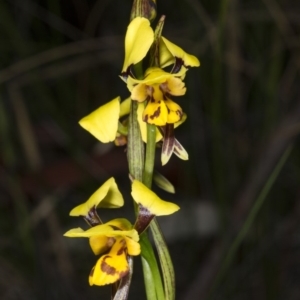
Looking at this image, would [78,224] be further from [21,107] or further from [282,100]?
[282,100]

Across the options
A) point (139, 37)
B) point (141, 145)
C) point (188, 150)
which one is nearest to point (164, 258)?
point (141, 145)

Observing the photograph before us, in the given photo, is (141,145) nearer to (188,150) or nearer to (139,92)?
(139,92)

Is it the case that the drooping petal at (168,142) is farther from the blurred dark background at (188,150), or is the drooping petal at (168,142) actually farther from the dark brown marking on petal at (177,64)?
the blurred dark background at (188,150)

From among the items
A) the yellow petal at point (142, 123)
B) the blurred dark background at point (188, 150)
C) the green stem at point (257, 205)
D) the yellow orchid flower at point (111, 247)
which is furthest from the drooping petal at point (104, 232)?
the blurred dark background at point (188, 150)

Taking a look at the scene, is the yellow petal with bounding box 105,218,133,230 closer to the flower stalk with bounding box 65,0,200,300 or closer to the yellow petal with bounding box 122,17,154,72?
the flower stalk with bounding box 65,0,200,300

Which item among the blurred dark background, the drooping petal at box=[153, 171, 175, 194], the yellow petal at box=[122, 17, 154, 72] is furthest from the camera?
the blurred dark background

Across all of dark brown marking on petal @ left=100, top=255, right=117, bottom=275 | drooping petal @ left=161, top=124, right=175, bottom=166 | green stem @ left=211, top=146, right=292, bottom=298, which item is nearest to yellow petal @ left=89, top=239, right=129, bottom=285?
dark brown marking on petal @ left=100, top=255, right=117, bottom=275

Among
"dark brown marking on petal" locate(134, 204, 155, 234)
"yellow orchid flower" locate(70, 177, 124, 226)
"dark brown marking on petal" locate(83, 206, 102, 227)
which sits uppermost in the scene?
"yellow orchid flower" locate(70, 177, 124, 226)
